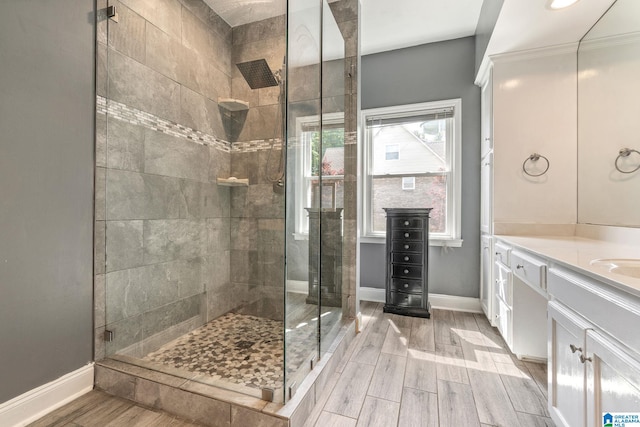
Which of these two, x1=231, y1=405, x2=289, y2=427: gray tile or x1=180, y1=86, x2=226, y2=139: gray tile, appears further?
x1=180, y1=86, x2=226, y2=139: gray tile

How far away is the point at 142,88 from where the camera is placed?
193 centimetres

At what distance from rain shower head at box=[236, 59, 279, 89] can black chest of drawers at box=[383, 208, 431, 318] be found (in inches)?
65.5

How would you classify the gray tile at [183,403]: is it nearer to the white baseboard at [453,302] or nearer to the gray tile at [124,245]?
the gray tile at [124,245]

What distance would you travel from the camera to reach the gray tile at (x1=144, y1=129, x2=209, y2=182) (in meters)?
2.01

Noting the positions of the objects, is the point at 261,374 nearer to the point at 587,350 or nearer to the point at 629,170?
the point at 587,350

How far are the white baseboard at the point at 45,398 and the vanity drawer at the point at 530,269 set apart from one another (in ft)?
7.88

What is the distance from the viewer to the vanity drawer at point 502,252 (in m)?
1.97

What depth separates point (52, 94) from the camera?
138 centimetres

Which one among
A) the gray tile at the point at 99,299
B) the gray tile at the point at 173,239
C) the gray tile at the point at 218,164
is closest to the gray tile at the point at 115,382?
the gray tile at the point at 99,299

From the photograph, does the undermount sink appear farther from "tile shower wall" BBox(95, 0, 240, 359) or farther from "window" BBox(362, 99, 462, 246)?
"tile shower wall" BBox(95, 0, 240, 359)

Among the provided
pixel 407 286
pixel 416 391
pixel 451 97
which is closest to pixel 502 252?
pixel 407 286

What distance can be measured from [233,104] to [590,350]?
2.71 m

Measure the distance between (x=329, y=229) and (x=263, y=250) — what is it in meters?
0.67

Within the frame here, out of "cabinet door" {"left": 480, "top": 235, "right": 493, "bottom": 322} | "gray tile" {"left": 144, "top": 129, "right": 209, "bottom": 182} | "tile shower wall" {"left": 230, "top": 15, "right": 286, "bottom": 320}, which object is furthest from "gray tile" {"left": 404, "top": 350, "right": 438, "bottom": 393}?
"gray tile" {"left": 144, "top": 129, "right": 209, "bottom": 182}
